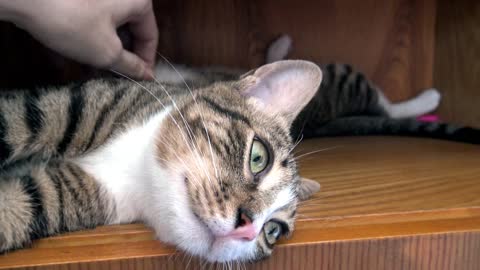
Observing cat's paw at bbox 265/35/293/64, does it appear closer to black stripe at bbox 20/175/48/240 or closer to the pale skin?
the pale skin

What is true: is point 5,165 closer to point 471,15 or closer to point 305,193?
point 305,193

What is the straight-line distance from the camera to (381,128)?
1.47m

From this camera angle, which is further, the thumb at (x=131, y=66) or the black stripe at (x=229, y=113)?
the thumb at (x=131, y=66)

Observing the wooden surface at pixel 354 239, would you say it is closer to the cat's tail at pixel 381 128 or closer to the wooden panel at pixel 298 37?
the cat's tail at pixel 381 128

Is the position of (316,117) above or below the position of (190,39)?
below

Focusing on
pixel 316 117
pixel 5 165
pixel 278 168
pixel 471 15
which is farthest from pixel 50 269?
pixel 471 15

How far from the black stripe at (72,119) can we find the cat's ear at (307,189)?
414 mm

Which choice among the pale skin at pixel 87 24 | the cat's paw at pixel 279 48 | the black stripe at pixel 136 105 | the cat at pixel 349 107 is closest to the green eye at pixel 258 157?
the black stripe at pixel 136 105

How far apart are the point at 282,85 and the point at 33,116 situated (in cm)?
45

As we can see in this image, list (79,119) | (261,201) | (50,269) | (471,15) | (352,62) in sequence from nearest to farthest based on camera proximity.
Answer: (50,269) < (261,201) < (79,119) < (471,15) < (352,62)

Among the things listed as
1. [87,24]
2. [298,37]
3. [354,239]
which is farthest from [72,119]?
[298,37]

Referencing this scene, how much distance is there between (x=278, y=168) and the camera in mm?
796

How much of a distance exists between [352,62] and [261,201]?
1029 millimetres

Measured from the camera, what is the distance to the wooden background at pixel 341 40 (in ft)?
4.66
